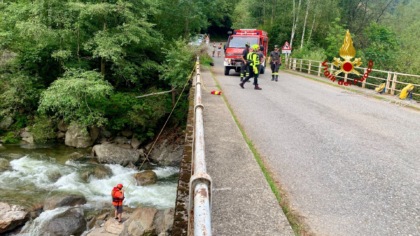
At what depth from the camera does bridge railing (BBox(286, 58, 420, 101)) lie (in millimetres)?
15789

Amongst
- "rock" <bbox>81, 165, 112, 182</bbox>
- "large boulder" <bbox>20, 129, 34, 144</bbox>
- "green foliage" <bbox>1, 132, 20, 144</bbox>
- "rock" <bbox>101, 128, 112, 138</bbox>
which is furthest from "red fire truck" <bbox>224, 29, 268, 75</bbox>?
"green foliage" <bbox>1, 132, 20, 144</bbox>

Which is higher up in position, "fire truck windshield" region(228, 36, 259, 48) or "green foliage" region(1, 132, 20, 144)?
"fire truck windshield" region(228, 36, 259, 48)

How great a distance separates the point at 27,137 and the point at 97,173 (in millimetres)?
6670

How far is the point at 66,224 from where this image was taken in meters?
9.27

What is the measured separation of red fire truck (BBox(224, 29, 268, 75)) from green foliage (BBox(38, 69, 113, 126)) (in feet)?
25.7

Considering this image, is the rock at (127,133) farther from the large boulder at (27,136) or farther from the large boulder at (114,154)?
the large boulder at (27,136)

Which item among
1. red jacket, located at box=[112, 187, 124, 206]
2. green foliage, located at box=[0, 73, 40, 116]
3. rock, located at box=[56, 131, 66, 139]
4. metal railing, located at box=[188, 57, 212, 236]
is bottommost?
rock, located at box=[56, 131, 66, 139]

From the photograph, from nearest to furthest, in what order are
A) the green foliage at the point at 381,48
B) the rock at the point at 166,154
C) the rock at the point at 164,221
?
the rock at the point at 164,221 → the rock at the point at 166,154 → the green foliage at the point at 381,48

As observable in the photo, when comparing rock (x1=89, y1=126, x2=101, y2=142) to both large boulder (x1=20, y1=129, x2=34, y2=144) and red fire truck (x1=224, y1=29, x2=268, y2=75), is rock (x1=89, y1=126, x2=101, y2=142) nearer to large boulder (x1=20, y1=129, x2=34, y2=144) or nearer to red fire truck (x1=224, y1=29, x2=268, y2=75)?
large boulder (x1=20, y1=129, x2=34, y2=144)

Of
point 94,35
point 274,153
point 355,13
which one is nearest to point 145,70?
point 94,35

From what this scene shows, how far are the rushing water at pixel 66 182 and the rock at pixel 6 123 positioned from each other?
2.96m

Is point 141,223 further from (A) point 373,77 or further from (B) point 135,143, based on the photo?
(A) point 373,77

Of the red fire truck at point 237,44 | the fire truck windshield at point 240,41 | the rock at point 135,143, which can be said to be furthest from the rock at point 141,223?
the fire truck windshield at point 240,41

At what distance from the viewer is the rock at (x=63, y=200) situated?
33.9 feet
